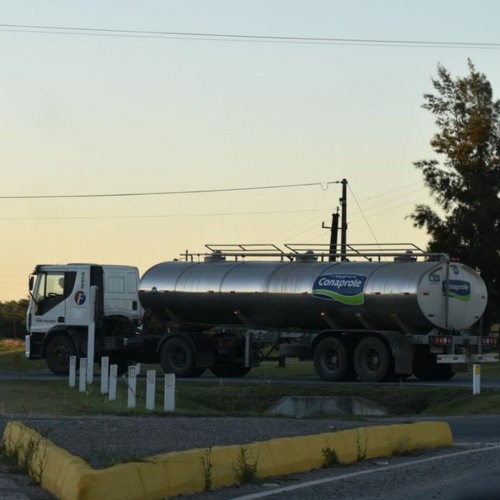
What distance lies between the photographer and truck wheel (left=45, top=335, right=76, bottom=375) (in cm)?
3538

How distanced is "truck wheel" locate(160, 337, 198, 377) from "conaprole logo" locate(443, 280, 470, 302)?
7001mm

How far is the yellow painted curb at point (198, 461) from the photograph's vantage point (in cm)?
1135

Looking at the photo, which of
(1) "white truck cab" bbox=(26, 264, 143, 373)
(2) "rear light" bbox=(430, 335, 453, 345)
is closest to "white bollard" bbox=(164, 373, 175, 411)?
(2) "rear light" bbox=(430, 335, 453, 345)

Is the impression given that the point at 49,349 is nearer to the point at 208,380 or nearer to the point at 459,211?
the point at 208,380

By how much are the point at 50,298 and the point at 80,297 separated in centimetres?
105

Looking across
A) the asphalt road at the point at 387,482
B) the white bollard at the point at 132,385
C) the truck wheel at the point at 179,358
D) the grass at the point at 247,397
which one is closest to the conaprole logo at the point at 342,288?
the grass at the point at 247,397

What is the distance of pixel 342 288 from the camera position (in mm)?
32375

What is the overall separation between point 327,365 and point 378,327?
1.60 m

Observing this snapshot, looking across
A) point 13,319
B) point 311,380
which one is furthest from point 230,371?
point 13,319

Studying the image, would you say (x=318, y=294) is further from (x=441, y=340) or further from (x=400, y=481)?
(x=400, y=481)

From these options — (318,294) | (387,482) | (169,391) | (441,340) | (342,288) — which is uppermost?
(342,288)

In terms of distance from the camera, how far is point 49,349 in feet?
117

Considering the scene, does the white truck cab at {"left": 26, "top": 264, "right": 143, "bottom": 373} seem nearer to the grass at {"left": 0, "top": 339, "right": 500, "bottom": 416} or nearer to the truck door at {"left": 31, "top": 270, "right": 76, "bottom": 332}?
the truck door at {"left": 31, "top": 270, "right": 76, "bottom": 332}

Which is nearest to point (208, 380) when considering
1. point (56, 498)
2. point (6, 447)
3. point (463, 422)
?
point (463, 422)
